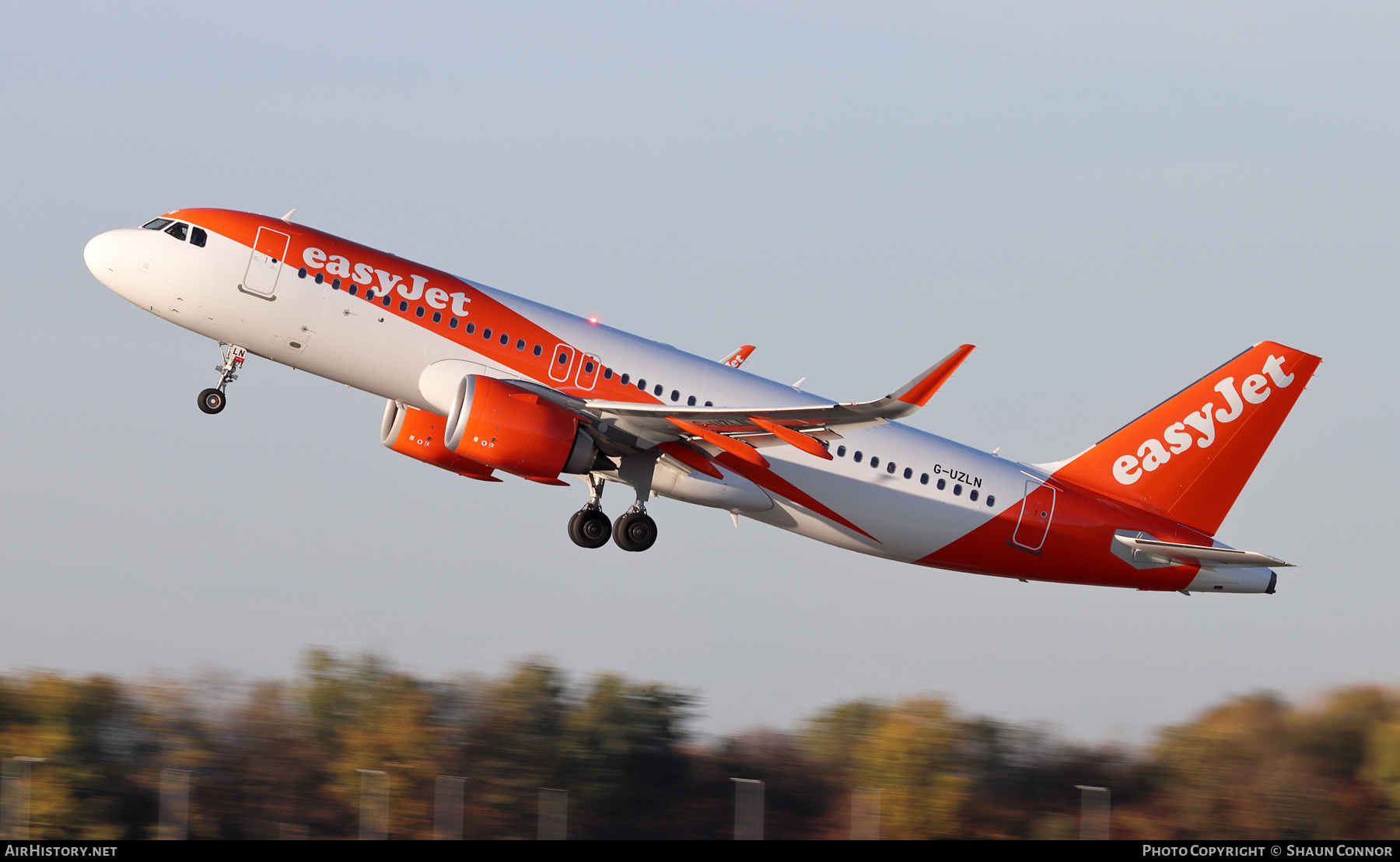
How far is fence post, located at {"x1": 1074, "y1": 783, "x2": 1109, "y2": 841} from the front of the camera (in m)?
29.0

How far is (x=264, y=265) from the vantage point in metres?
31.7

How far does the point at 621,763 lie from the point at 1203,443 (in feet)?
88.2

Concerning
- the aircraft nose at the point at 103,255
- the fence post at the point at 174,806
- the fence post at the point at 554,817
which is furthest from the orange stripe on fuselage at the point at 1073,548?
the aircraft nose at the point at 103,255

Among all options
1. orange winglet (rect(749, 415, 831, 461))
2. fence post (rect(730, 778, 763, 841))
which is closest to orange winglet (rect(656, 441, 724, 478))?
orange winglet (rect(749, 415, 831, 461))

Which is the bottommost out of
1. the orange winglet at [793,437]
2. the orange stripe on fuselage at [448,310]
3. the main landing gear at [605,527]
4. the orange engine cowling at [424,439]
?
the main landing gear at [605,527]

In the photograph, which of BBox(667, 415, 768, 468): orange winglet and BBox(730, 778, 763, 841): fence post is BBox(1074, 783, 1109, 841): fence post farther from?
BBox(667, 415, 768, 468): orange winglet

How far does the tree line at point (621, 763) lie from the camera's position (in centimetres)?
4050

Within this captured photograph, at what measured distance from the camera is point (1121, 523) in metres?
36.4

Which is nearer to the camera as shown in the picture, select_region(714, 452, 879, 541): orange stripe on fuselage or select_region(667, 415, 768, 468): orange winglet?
select_region(667, 415, 768, 468): orange winglet

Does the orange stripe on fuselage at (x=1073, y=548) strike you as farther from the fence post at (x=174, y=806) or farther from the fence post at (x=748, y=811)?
the fence post at (x=174, y=806)

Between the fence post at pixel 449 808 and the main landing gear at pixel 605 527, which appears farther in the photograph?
the main landing gear at pixel 605 527

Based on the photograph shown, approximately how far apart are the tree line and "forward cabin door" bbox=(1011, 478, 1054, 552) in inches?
386

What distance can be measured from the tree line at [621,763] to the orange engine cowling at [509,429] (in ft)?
45.4
